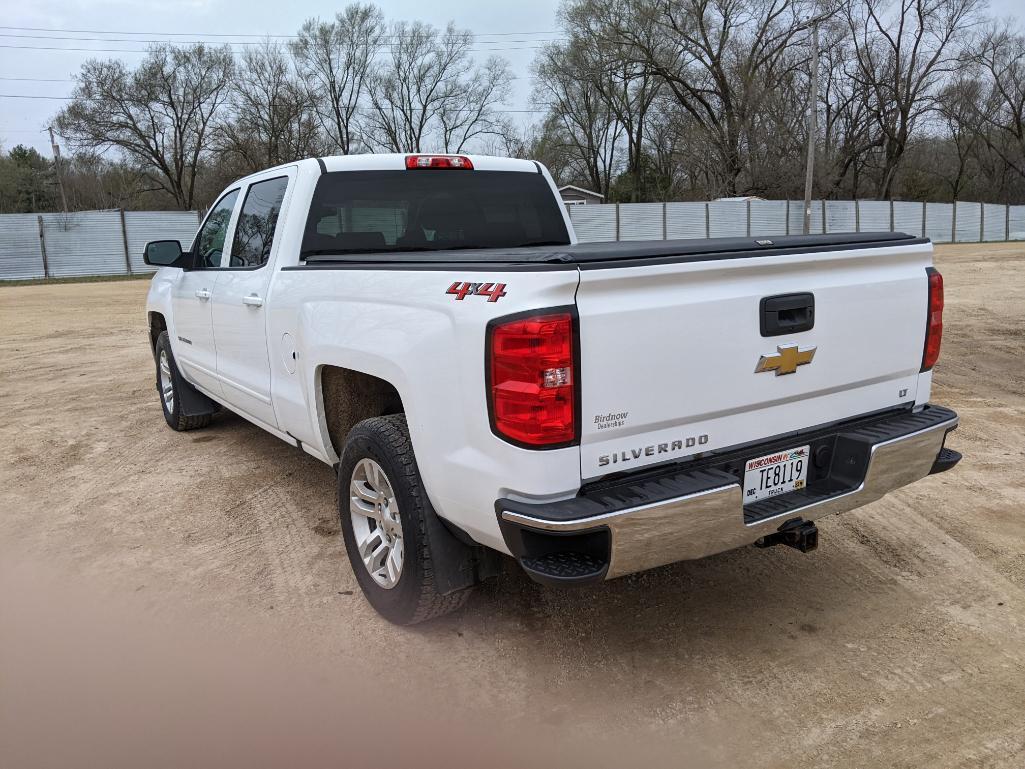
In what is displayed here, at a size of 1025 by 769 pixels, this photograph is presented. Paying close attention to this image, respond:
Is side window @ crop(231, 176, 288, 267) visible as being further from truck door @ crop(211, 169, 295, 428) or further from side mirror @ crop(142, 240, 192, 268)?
side mirror @ crop(142, 240, 192, 268)

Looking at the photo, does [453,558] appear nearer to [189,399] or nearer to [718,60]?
[189,399]

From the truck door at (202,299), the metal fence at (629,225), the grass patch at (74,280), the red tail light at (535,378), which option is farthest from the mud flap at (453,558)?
the grass patch at (74,280)

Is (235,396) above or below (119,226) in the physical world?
below

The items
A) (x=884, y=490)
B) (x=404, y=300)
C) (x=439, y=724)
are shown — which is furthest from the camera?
(x=884, y=490)

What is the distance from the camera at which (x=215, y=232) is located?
5.46 m

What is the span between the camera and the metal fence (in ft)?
95.2

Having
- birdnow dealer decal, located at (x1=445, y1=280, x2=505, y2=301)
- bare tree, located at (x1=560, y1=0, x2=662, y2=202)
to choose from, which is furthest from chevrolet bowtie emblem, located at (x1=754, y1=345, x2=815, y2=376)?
bare tree, located at (x1=560, y1=0, x2=662, y2=202)

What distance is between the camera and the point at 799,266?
2963mm

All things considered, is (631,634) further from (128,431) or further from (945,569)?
(128,431)

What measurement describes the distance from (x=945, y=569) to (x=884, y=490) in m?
0.89

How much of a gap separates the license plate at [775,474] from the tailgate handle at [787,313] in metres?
0.46

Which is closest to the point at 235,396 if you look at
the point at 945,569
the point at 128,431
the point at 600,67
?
the point at 128,431

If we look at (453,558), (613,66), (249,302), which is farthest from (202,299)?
(613,66)

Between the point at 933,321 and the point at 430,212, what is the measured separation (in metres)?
2.68
